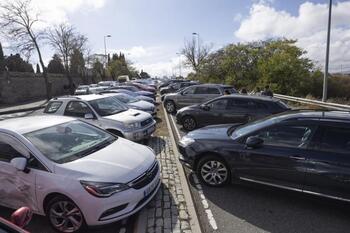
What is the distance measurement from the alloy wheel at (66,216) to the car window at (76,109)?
4751 millimetres

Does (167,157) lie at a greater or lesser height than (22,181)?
lesser

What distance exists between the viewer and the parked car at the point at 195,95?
15.2 meters

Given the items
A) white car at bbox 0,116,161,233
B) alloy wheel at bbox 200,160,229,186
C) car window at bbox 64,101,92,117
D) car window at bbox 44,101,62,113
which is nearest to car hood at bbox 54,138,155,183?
white car at bbox 0,116,161,233

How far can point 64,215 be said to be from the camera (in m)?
4.15

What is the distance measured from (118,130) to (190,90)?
323 inches

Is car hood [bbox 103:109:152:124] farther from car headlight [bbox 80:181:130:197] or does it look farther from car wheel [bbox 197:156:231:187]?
car headlight [bbox 80:181:130:197]

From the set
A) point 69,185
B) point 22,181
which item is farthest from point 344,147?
point 22,181

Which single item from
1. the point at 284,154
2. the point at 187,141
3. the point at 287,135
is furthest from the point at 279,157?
the point at 187,141

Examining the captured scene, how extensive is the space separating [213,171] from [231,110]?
5.11 meters

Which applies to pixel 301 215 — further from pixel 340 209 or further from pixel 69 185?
pixel 69 185

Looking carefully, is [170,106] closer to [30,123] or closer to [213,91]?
[213,91]

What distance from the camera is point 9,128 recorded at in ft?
15.5

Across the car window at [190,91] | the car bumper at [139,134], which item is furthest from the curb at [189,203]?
the car window at [190,91]

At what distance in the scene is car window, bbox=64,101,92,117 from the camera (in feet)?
28.5
